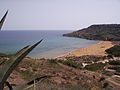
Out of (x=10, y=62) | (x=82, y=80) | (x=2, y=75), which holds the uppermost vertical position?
(x=10, y=62)

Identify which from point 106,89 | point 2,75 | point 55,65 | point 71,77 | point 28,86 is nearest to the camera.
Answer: point 2,75

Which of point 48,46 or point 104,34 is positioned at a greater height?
point 104,34

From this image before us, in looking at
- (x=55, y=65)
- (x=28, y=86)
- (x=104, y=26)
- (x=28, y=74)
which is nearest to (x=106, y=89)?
(x=28, y=74)

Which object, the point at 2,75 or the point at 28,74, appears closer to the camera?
the point at 2,75

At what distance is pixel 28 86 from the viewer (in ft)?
7.70

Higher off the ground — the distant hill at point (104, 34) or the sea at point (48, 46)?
the distant hill at point (104, 34)

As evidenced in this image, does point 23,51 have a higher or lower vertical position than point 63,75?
higher

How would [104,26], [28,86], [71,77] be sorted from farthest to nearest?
[104,26]
[71,77]
[28,86]

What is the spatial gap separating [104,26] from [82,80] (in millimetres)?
112385

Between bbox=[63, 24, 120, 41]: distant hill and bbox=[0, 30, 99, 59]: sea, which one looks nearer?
bbox=[0, 30, 99, 59]: sea

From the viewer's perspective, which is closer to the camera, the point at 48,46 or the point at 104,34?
the point at 48,46

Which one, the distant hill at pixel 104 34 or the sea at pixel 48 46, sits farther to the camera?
the distant hill at pixel 104 34

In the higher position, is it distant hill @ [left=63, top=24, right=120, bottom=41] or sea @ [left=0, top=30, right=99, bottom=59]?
distant hill @ [left=63, top=24, right=120, bottom=41]

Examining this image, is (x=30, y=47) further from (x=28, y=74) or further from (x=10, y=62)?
(x=28, y=74)
